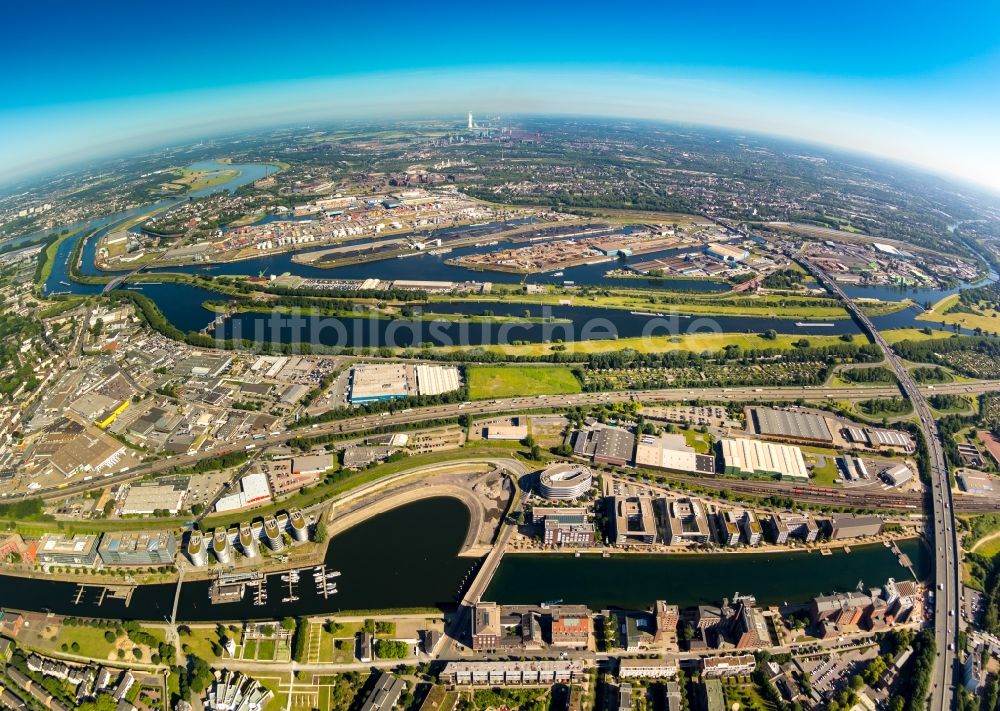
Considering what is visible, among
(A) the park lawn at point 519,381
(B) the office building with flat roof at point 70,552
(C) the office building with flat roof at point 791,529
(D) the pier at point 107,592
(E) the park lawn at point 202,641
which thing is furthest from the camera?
(A) the park lawn at point 519,381

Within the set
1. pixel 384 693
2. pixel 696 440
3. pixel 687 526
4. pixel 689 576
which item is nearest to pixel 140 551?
pixel 384 693

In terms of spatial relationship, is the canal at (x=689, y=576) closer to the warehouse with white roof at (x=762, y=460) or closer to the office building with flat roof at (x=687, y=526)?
the office building with flat roof at (x=687, y=526)

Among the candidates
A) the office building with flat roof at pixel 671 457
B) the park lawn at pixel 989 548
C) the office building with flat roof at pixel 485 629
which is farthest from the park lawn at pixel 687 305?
Answer: the office building with flat roof at pixel 485 629

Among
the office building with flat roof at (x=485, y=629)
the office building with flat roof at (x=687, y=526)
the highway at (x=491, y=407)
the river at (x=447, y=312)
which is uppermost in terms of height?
the river at (x=447, y=312)

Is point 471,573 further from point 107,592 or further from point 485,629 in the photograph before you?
point 107,592

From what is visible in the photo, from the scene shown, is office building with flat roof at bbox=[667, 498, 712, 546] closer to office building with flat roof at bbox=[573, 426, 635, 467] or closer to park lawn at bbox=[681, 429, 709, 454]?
office building with flat roof at bbox=[573, 426, 635, 467]
